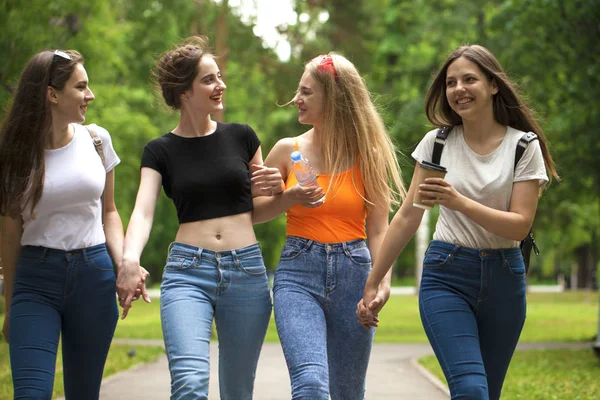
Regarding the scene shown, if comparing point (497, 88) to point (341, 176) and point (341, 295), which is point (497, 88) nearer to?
point (341, 176)

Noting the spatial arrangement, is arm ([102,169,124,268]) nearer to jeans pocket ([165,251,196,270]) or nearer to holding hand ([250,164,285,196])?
jeans pocket ([165,251,196,270])

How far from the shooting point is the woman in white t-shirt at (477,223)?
16.0 feet

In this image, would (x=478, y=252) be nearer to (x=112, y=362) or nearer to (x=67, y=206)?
(x=67, y=206)

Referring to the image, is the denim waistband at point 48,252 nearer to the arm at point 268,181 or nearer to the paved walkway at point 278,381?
the arm at point 268,181

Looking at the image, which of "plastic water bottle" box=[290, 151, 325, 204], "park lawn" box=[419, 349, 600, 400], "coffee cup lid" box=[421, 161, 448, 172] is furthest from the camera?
"park lawn" box=[419, 349, 600, 400]

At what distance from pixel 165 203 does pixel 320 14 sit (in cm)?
1439

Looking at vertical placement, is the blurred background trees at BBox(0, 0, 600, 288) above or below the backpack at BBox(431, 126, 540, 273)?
above

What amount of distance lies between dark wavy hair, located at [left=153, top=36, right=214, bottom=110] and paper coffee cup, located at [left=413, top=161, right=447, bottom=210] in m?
1.48

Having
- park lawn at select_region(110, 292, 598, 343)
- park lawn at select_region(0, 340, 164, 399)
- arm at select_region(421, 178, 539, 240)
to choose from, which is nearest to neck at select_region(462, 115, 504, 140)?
arm at select_region(421, 178, 539, 240)

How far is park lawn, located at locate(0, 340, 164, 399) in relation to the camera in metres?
10.6

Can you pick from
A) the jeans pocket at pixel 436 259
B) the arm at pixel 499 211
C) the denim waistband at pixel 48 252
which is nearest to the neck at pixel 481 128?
the arm at pixel 499 211

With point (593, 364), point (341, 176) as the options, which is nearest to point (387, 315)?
point (593, 364)

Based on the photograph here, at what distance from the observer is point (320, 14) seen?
31078 mm

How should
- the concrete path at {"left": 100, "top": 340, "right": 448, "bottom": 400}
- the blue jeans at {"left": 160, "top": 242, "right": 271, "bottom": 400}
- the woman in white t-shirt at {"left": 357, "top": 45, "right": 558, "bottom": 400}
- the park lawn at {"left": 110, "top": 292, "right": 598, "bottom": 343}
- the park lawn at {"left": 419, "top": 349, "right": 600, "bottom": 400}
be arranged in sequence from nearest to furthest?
the woman in white t-shirt at {"left": 357, "top": 45, "right": 558, "bottom": 400} < the blue jeans at {"left": 160, "top": 242, "right": 271, "bottom": 400} < the concrete path at {"left": 100, "top": 340, "right": 448, "bottom": 400} < the park lawn at {"left": 419, "top": 349, "right": 600, "bottom": 400} < the park lawn at {"left": 110, "top": 292, "right": 598, "bottom": 343}
